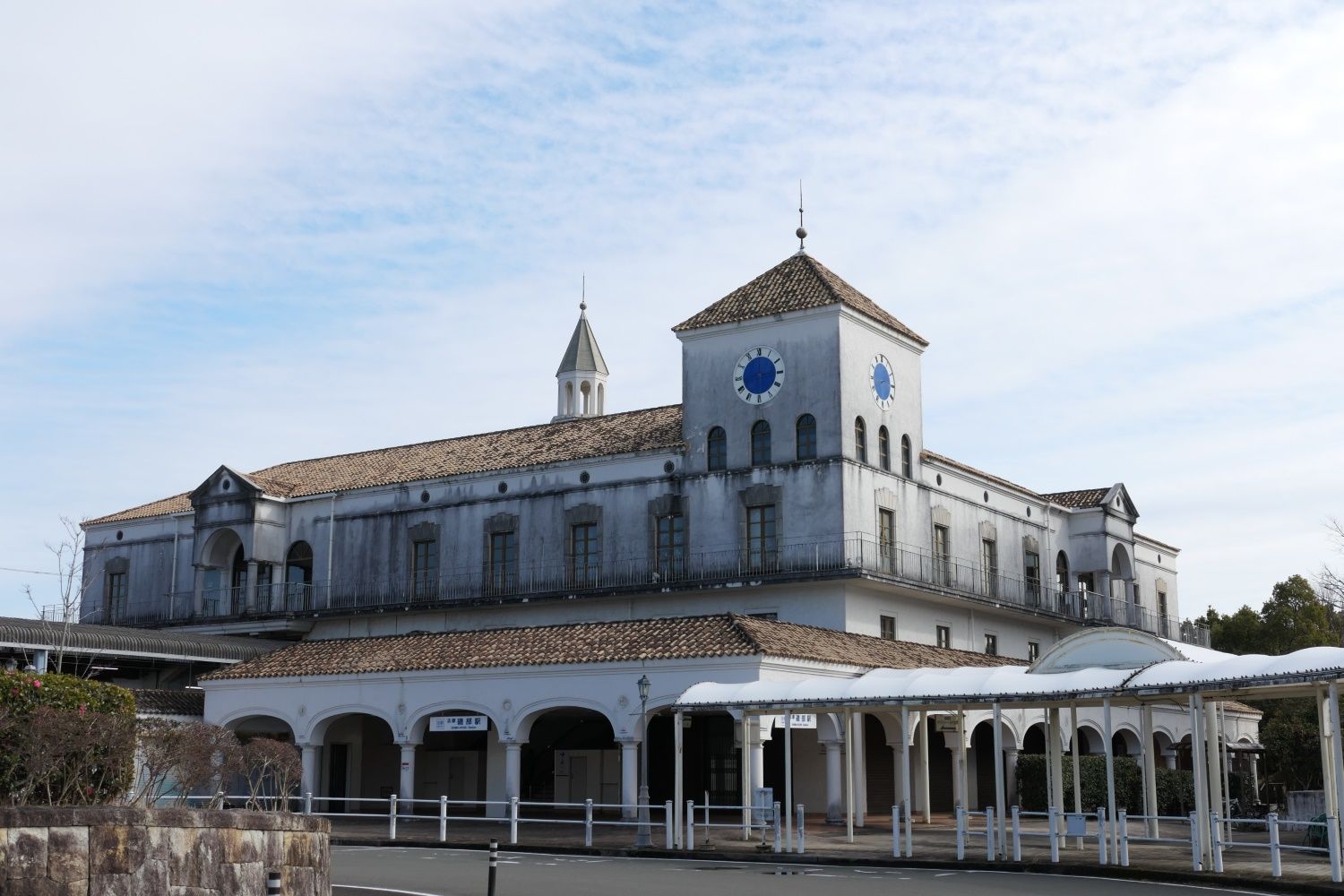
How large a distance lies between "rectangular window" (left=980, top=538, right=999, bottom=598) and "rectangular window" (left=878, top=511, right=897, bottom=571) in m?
5.37

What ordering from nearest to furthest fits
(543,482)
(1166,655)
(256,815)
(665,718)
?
(256,815) < (1166,655) < (665,718) < (543,482)

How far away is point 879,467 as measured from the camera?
4153cm

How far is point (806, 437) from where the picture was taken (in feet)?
134

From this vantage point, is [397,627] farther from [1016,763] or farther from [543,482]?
[1016,763]

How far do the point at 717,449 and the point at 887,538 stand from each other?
5.34 m

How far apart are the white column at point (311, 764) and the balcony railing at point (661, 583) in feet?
24.9

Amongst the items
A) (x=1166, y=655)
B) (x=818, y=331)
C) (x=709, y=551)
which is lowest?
(x=1166, y=655)

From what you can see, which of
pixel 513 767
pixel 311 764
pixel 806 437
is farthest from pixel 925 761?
pixel 311 764

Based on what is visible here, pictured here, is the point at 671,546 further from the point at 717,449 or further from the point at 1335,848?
the point at 1335,848

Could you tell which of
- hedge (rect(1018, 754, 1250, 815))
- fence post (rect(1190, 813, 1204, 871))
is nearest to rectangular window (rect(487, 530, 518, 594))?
hedge (rect(1018, 754, 1250, 815))

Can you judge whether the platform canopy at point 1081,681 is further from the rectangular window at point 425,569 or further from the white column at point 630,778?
the rectangular window at point 425,569

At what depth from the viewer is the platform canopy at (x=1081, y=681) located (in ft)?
70.1

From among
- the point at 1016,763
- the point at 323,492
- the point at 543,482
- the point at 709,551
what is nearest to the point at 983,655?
the point at 1016,763

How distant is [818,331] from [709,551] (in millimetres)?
6690
